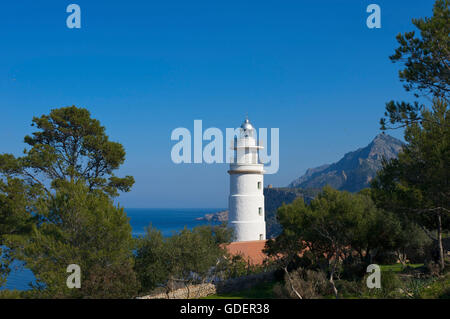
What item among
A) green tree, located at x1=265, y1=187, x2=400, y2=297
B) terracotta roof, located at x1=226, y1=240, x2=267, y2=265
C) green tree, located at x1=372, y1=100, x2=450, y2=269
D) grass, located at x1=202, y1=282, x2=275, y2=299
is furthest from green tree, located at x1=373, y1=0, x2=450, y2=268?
terracotta roof, located at x1=226, y1=240, x2=267, y2=265

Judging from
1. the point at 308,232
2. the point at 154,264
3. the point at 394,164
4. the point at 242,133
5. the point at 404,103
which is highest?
the point at 242,133

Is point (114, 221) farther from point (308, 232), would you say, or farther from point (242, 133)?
point (242, 133)

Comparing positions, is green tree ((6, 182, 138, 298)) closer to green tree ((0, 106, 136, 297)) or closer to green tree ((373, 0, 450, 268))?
green tree ((0, 106, 136, 297))

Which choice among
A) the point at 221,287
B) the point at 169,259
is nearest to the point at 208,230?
the point at 221,287

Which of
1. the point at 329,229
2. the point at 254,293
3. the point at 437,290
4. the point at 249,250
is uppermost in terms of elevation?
the point at 329,229

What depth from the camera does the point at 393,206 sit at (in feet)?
49.2

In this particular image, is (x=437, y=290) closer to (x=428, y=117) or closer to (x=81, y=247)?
(x=428, y=117)

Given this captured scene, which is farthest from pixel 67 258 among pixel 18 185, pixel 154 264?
pixel 18 185

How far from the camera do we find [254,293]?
19750 mm

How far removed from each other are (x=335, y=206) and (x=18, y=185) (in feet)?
46.2

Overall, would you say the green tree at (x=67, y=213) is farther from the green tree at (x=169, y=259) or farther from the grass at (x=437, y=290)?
the grass at (x=437, y=290)

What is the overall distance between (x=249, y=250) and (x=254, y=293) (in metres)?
9.41

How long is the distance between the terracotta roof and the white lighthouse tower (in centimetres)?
180

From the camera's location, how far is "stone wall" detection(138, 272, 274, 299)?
727 inches
